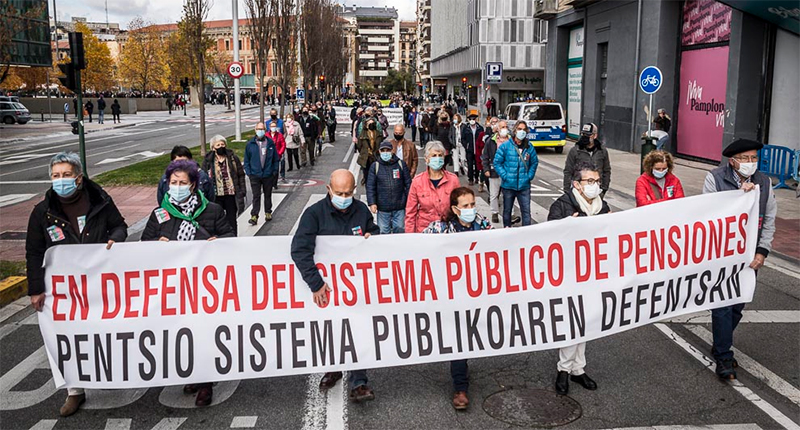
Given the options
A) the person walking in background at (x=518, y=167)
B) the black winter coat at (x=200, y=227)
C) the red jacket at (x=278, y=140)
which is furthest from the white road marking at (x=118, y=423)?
the red jacket at (x=278, y=140)

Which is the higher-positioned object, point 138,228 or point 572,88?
point 572,88

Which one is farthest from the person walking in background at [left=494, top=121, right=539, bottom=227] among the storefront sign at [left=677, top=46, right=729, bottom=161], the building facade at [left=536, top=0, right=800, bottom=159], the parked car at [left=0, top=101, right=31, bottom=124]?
the parked car at [left=0, top=101, right=31, bottom=124]

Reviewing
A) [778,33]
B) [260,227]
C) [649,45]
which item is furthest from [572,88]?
[260,227]

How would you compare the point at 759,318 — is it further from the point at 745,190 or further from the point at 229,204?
the point at 229,204

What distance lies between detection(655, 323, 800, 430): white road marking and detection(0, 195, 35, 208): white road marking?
1305 cm

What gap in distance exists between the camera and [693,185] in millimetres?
16906

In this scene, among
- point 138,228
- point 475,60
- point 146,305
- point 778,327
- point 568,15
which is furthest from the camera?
point 475,60

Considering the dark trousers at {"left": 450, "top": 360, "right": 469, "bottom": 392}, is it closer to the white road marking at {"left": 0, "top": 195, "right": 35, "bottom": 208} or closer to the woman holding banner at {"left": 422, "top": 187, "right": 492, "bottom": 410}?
the woman holding banner at {"left": 422, "top": 187, "right": 492, "bottom": 410}

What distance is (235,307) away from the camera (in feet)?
16.7

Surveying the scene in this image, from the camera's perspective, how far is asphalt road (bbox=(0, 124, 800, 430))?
4.93 metres

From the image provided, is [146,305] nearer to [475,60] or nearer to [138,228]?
[138,228]

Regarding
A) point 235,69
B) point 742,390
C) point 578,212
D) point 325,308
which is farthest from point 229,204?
point 235,69

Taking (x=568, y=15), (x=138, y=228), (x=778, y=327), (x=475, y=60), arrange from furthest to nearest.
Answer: (x=475, y=60) < (x=568, y=15) < (x=138, y=228) < (x=778, y=327)

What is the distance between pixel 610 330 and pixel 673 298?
675 millimetres
